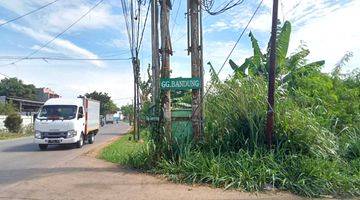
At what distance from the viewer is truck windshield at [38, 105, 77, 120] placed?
2103 cm

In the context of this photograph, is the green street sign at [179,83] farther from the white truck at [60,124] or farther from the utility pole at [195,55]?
the white truck at [60,124]

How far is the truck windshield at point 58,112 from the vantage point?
2103 cm

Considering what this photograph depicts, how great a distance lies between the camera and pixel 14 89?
96.4m

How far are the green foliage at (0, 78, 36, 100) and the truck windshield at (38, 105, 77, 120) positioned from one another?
7912 centimetres

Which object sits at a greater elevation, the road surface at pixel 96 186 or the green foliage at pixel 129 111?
the green foliage at pixel 129 111

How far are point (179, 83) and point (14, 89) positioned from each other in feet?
300

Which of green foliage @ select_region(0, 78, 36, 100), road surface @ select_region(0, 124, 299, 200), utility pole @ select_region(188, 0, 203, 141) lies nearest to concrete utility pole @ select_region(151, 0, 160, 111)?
utility pole @ select_region(188, 0, 203, 141)

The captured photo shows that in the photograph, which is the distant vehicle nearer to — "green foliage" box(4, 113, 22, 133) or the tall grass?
"green foliage" box(4, 113, 22, 133)

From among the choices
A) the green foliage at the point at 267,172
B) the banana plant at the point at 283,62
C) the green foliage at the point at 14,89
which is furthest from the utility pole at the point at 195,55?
the green foliage at the point at 14,89

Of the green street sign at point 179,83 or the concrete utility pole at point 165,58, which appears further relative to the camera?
the concrete utility pole at point 165,58

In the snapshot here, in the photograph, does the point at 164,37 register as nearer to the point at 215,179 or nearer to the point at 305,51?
the point at 215,179

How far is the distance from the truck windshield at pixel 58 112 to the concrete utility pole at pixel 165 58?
9.90 m

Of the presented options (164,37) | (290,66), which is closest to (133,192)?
(164,37)

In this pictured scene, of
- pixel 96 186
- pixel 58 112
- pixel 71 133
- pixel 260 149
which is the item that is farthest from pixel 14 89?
pixel 260 149
